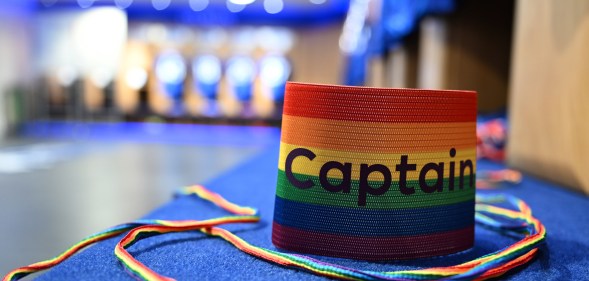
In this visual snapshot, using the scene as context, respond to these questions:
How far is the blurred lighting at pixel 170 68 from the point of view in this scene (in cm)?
898

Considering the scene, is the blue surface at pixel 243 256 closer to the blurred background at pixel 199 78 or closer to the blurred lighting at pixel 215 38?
the blurred background at pixel 199 78

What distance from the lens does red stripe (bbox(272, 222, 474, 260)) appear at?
0.64 metres

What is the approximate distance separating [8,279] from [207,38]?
28.6 ft

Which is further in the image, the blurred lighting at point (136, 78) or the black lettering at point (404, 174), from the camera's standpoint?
the blurred lighting at point (136, 78)

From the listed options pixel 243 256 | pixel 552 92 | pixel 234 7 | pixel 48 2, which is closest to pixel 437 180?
pixel 243 256

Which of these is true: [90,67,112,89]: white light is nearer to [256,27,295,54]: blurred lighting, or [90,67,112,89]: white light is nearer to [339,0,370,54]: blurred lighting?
[256,27,295,54]: blurred lighting

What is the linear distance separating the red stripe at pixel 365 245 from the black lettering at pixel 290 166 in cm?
6

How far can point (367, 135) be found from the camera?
64 centimetres

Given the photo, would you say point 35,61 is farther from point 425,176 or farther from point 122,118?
point 425,176

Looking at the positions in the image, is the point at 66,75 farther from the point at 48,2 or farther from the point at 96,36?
the point at 96,36

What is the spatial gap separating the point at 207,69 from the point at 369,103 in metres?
8.72

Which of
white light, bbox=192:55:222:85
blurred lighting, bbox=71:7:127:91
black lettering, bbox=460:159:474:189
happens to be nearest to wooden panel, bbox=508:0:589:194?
black lettering, bbox=460:159:474:189

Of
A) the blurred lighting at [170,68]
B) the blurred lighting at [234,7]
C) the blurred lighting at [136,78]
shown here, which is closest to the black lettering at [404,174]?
the blurred lighting at [234,7]

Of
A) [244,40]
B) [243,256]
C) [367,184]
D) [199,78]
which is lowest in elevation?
[243,256]
